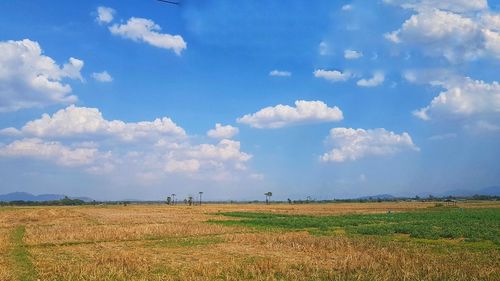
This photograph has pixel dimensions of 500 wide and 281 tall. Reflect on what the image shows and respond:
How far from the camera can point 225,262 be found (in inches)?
809

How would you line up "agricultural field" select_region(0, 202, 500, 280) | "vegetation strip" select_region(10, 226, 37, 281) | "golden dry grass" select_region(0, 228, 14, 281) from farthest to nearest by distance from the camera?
1. "vegetation strip" select_region(10, 226, 37, 281)
2. "golden dry grass" select_region(0, 228, 14, 281)
3. "agricultural field" select_region(0, 202, 500, 280)

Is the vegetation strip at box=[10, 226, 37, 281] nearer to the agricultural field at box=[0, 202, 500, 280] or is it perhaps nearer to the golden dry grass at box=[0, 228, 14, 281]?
the agricultural field at box=[0, 202, 500, 280]

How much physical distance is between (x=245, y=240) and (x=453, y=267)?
15.0 m

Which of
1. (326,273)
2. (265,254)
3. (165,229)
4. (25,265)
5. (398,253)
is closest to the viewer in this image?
(326,273)

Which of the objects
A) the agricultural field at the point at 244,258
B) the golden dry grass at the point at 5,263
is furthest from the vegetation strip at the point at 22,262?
the golden dry grass at the point at 5,263

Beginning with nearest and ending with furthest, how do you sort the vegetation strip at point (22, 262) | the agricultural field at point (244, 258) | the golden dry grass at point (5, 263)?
1. the agricultural field at point (244, 258)
2. the golden dry grass at point (5, 263)
3. the vegetation strip at point (22, 262)

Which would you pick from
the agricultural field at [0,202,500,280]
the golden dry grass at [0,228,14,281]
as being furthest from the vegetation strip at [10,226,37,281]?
the golden dry grass at [0,228,14,281]

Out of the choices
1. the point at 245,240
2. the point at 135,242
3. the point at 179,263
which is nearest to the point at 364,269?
the point at 179,263

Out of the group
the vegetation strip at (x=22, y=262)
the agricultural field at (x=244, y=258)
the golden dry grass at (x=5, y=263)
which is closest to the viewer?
the agricultural field at (x=244, y=258)

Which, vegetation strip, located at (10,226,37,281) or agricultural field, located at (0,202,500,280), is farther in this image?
vegetation strip, located at (10,226,37,281)

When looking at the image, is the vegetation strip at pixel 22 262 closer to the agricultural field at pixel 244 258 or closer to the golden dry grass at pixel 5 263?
the agricultural field at pixel 244 258

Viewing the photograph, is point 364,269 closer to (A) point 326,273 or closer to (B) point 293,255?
(A) point 326,273

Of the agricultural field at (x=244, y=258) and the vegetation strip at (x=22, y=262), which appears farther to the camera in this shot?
the vegetation strip at (x=22, y=262)

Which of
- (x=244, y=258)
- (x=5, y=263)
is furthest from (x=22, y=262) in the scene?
(x=244, y=258)
